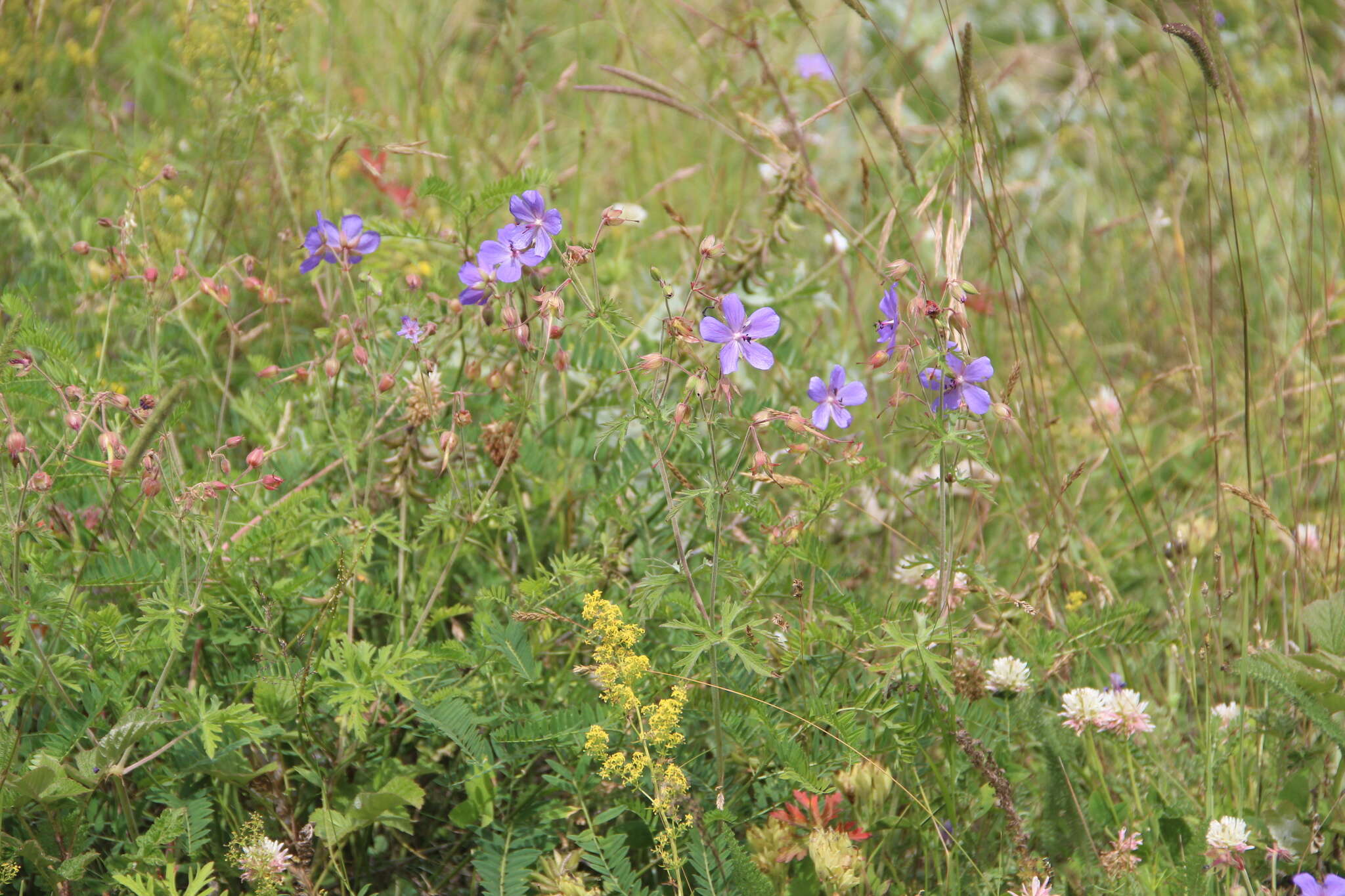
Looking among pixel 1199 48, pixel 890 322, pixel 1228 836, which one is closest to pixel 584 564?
pixel 890 322

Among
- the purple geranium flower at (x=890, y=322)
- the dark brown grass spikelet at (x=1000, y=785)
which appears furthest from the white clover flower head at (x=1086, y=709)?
the purple geranium flower at (x=890, y=322)

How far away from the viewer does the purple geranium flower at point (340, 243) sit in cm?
167

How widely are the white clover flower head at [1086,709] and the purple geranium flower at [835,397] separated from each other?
55 centimetres

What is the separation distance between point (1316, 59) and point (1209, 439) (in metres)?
3.51

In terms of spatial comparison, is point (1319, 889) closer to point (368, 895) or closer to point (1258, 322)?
point (368, 895)

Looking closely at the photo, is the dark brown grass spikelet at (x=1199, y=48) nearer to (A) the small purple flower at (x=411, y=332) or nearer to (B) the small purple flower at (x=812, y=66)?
(A) the small purple flower at (x=411, y=332)

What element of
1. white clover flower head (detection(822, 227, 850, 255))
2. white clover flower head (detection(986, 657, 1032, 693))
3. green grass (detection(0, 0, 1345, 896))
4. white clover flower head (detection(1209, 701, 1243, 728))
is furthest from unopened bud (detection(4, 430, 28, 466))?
white clover flower head (detection(1209, 701, 1243, 728))

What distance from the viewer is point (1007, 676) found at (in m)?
1.64

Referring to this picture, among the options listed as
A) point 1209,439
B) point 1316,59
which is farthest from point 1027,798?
point 1316,59

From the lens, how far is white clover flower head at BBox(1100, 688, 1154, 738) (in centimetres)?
159

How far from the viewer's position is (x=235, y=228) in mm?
2566

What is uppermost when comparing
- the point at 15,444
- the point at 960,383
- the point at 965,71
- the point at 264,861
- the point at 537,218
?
the point at 965,71

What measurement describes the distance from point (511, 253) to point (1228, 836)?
119 centimetres

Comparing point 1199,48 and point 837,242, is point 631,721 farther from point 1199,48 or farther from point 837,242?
point 837,242
